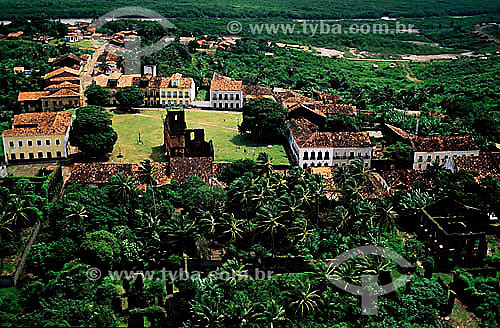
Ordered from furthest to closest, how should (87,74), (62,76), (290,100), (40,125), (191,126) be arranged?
(87,74) → (62,76) → (290,100) → (191,126) → (40,125)

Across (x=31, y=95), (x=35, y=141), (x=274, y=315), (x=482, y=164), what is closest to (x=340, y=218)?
(x=274, y=315)

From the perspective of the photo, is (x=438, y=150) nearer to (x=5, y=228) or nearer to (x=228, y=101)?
(x=228, y=101)

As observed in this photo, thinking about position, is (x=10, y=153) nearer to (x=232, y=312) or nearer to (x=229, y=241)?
(x=229, y=241)

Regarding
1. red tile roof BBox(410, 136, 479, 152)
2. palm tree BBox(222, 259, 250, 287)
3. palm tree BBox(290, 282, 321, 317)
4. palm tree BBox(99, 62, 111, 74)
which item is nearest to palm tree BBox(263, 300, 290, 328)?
palm tree BBox(290, 282, 321, 317)

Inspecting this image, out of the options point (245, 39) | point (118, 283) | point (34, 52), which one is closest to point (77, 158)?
point (118, 283)

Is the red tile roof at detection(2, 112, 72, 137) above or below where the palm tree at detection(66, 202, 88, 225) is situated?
above

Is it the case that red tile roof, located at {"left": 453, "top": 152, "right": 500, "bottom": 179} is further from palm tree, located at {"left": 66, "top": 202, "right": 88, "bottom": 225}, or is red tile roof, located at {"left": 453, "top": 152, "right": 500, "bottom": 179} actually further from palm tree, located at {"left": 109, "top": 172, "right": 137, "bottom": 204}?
palm tree, located at {"left": 66, "top": 202, "right": 88, "bottom": 225}

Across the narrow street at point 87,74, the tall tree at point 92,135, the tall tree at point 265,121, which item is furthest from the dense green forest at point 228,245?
the narrow street at point 87,74
